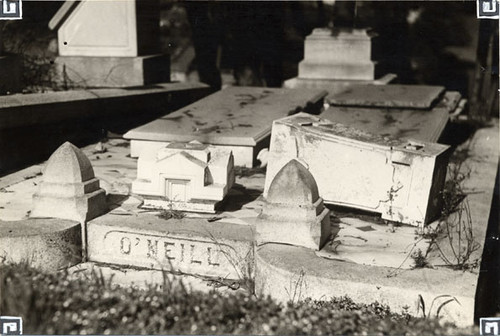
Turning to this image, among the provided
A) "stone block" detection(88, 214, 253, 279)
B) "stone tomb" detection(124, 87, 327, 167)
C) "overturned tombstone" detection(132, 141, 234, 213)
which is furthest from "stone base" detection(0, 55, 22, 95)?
"stone block" detection(88, 214, 253, 279)

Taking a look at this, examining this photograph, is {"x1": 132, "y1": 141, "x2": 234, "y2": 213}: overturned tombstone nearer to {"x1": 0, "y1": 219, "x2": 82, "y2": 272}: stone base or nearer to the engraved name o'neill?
the engraved name o'neill

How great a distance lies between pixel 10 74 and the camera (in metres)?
8.38

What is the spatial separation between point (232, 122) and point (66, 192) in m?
3.02

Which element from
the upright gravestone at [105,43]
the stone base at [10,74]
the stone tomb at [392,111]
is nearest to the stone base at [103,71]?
the upright gravestone at [105,43]

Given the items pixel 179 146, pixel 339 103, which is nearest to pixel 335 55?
pixel 339 103

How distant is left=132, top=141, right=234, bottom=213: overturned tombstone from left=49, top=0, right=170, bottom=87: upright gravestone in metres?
4.24

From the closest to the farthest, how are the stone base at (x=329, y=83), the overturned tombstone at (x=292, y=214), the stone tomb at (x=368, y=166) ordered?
the overturned tombstone at (x=292, y=214), the stone tomb at (x=368, y=166), the stone base at (x=329, y=83)

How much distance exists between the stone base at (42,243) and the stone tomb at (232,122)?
2.41 meters

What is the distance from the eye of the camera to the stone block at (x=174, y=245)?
17.3ft

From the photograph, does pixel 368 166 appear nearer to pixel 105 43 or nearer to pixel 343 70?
pixel 343 70

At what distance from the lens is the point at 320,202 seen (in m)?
5.27

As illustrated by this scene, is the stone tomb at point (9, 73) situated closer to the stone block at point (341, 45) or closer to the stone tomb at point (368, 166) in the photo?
the stone tomb at point (368, 166)

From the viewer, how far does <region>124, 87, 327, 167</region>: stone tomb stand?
25.3ft

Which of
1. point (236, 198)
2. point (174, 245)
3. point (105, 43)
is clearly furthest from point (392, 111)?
point (174, 245)
